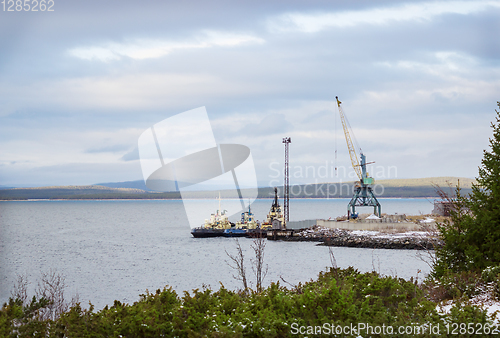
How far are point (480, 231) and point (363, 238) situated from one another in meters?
58.2

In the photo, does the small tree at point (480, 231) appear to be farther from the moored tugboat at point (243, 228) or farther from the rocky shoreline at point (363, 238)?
the moored tugboat at point (243, 228)

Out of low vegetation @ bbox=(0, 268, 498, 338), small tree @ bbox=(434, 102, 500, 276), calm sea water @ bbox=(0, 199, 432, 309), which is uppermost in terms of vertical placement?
small tree @ bbox=(434, 102, 500, 276)

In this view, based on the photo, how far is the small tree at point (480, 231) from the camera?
12016 millimetres

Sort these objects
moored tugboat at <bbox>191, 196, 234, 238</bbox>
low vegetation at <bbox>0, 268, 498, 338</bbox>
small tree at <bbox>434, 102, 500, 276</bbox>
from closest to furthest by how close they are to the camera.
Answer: low vegetation at <bbox>0, 268, 498, 338</bbox> < small tree at <bbox>434, 102, 500, 276</bbox> < moored tugboat at <bbox>191, 196, 234, 238</bbox>

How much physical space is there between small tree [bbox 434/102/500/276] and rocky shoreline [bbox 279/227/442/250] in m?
42.1

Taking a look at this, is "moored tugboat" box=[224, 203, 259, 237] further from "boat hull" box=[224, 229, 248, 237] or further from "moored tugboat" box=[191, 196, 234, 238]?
"moored tugboat" box=[191, 196, 234, 238]

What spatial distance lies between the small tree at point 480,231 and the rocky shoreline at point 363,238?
42084mm

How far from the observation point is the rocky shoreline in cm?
6150

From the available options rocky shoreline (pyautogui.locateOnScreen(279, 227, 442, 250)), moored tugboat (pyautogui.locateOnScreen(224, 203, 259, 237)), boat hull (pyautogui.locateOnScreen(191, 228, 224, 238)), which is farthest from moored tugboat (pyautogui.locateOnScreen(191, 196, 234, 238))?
rocky shoreline (pyautogui.locateOnScreen(279, 227, 442, 250))

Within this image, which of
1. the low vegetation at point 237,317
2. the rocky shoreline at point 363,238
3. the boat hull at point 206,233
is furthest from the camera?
the boat hull at point 206,233

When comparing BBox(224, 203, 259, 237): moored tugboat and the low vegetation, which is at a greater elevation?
the low vegetation

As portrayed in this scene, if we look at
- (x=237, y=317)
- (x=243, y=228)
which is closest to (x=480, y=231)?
(x=237, y=317)

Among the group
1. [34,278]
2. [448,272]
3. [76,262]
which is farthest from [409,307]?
[76,262]

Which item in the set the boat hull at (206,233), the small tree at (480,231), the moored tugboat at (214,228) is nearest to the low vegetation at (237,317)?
the small tree at (480,231)
